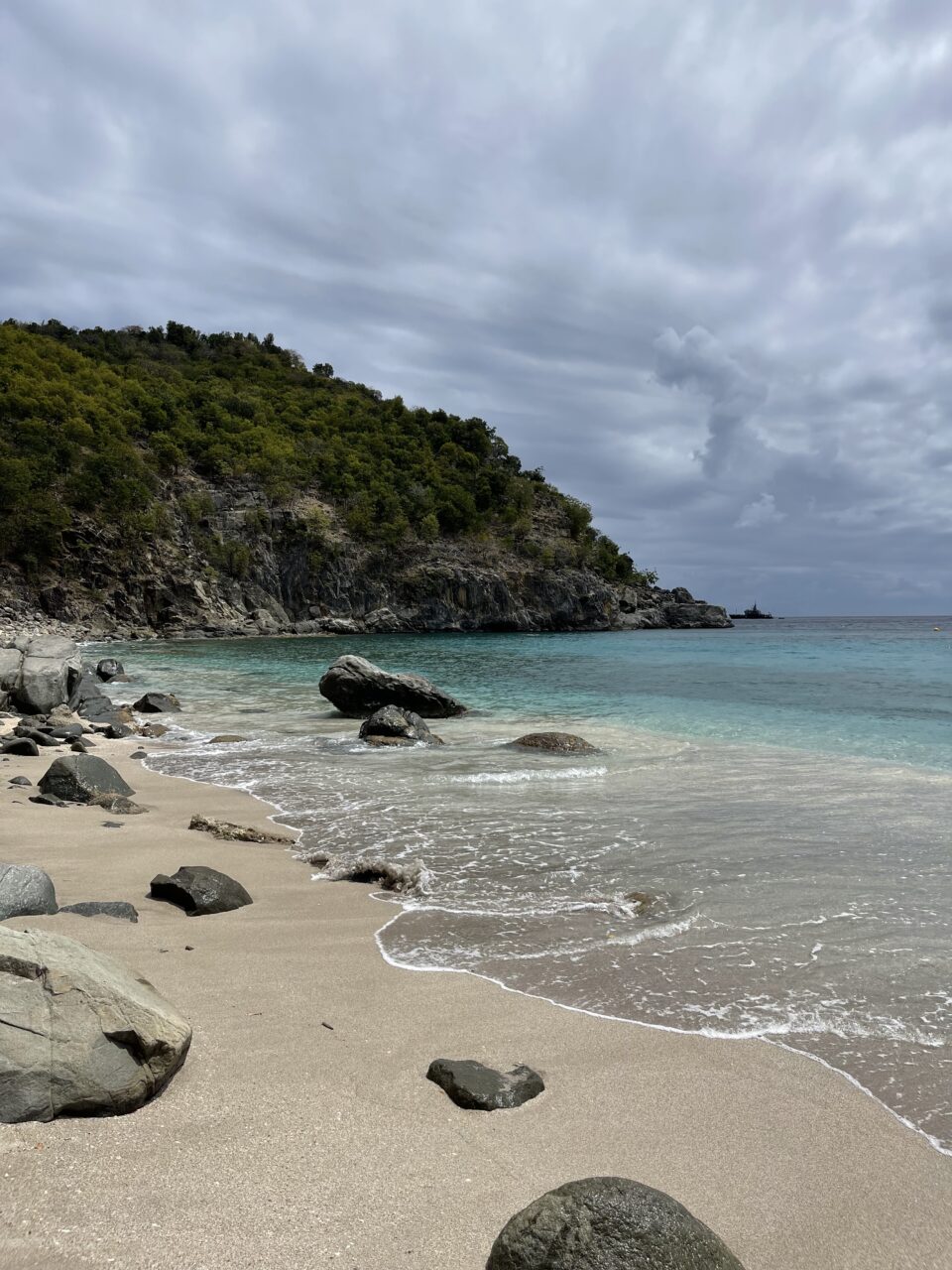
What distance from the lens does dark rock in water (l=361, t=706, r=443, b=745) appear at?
47.7 feet

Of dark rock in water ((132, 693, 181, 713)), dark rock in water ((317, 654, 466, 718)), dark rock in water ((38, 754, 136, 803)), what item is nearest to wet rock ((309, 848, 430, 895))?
dark rock in water ((38, 754, 136, 803))

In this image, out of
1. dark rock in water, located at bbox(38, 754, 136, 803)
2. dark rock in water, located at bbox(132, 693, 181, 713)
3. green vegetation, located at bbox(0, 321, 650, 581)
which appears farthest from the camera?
green vegetation, located at bbox(0, 321, 650, 581)

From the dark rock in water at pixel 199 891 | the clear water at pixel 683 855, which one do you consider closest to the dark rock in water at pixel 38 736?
the clear water at pixel 683 855

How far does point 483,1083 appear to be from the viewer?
309 centimetres

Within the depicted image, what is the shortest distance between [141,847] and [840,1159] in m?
6.15

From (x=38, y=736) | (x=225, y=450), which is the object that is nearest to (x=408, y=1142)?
(x=38, y=736)

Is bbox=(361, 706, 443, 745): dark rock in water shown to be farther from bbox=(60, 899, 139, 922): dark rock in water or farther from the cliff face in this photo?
the cliff face

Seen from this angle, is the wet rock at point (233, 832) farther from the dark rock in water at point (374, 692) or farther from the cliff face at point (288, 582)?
the cliff face at point (288, 582)

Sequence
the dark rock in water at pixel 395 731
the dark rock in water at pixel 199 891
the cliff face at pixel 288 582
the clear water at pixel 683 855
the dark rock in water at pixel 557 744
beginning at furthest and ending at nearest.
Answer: the cliff face at pixel 288 582 → the dark rock in water at pixel 395 731 → the dark rock in water at pixel 557 744 → the dark rock in water at pixel 199 891 → the clear water at pixel 683 855

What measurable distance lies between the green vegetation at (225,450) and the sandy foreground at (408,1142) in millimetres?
72338

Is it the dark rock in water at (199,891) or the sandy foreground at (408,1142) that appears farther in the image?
the dark rock in water at (199,891)

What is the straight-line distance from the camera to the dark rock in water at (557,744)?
1352cm

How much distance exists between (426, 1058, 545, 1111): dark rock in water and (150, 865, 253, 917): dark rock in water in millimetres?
2688

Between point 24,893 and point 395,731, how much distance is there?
10288mm
